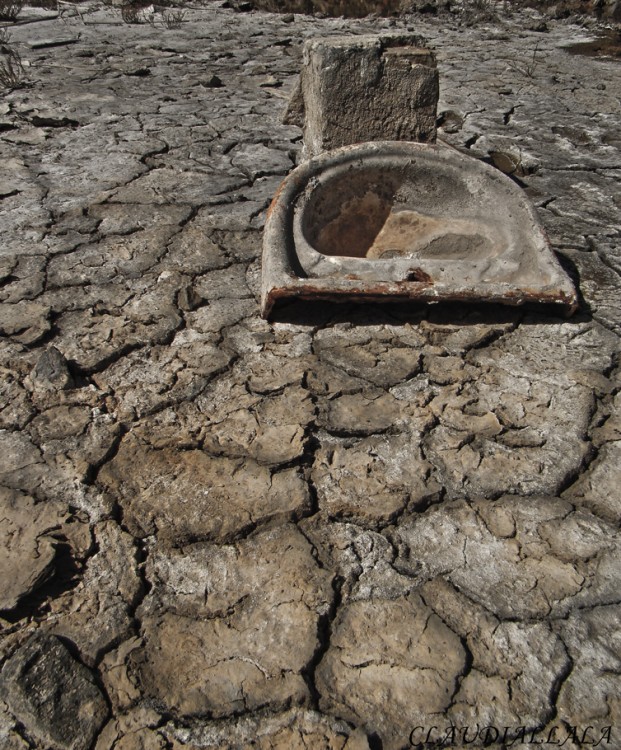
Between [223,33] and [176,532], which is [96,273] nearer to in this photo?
[176,532]

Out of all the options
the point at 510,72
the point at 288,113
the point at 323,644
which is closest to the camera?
the point at 323,644

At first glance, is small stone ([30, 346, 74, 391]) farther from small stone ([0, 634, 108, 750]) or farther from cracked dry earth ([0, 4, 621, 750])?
small stone ([0, 634, 108, 750])

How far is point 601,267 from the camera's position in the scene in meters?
2.62

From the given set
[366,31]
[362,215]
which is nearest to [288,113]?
[362,215]

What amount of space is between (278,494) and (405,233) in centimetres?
143

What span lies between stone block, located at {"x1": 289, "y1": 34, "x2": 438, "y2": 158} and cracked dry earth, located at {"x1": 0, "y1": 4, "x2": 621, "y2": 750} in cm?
56

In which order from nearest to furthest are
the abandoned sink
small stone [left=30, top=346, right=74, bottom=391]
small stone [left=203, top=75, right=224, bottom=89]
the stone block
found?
1. small stone [left=30, top=346, right=74, bottom=391]
2. the abandoned sink
3. the stone block
4. small stone [left=203, top=75, right=224, bottom=89]

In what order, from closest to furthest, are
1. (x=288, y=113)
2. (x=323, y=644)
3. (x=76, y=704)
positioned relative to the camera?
(x=76, y=704)
(x=323, y=644)
(x=288, y=113)

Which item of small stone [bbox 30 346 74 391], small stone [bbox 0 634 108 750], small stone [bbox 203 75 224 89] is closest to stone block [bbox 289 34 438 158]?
small stone [bbox 30 346 74 391]

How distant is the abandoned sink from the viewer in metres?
2.15

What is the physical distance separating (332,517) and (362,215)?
4.85 feet

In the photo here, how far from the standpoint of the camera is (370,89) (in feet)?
8.95

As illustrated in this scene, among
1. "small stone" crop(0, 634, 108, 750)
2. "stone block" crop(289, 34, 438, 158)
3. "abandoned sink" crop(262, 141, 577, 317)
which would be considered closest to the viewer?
"small stone" crop(0, 634, 108, 750)

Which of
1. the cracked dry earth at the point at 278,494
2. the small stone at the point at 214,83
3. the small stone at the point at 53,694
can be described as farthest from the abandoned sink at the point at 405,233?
the small stone at the point at 214,83
